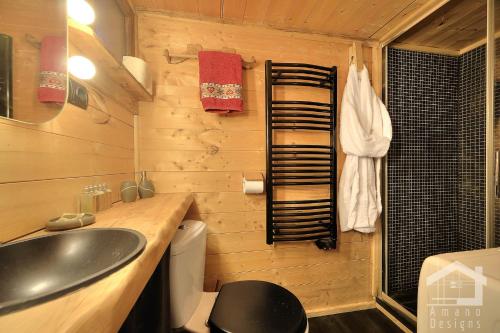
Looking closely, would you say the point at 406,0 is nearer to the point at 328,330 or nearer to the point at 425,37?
the point at 425,37

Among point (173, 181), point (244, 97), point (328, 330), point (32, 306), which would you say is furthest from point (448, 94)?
point (32, 306)

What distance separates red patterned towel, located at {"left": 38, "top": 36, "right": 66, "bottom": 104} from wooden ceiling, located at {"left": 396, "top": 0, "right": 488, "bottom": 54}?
2089mm

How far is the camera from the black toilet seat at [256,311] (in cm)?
84

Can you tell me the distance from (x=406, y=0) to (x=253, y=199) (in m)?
1.62

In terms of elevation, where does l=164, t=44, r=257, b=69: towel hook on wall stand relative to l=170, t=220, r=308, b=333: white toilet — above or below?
above

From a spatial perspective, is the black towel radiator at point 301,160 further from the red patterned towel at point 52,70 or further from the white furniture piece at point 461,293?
the red patterned towel at point 52,70

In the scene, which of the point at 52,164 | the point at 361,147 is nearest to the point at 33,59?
the point at 52,164

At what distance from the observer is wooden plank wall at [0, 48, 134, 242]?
1.94ft

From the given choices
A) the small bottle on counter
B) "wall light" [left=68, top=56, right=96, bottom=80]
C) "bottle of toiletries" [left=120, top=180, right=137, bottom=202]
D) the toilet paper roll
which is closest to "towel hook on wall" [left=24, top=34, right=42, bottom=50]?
"wall light" [left=68, top=56, right=96, bottom=80]

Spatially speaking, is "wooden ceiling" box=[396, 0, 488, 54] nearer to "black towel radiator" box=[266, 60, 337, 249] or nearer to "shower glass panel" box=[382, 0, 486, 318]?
"shower glass panel" box=[382, 0, 486, 318]

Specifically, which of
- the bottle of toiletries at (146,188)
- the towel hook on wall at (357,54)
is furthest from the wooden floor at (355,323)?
the towel hook on wall at (357,54)

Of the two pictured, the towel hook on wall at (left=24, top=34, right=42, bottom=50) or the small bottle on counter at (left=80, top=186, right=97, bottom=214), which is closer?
the towel hook on wall at (left=24, top=34, right=42, bottom=50)

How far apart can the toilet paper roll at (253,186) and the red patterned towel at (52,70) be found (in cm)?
99

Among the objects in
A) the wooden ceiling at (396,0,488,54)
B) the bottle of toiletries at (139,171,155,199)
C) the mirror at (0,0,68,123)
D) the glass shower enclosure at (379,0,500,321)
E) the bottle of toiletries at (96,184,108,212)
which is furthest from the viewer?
the glass shower enclosure at (379,0,500,321)
